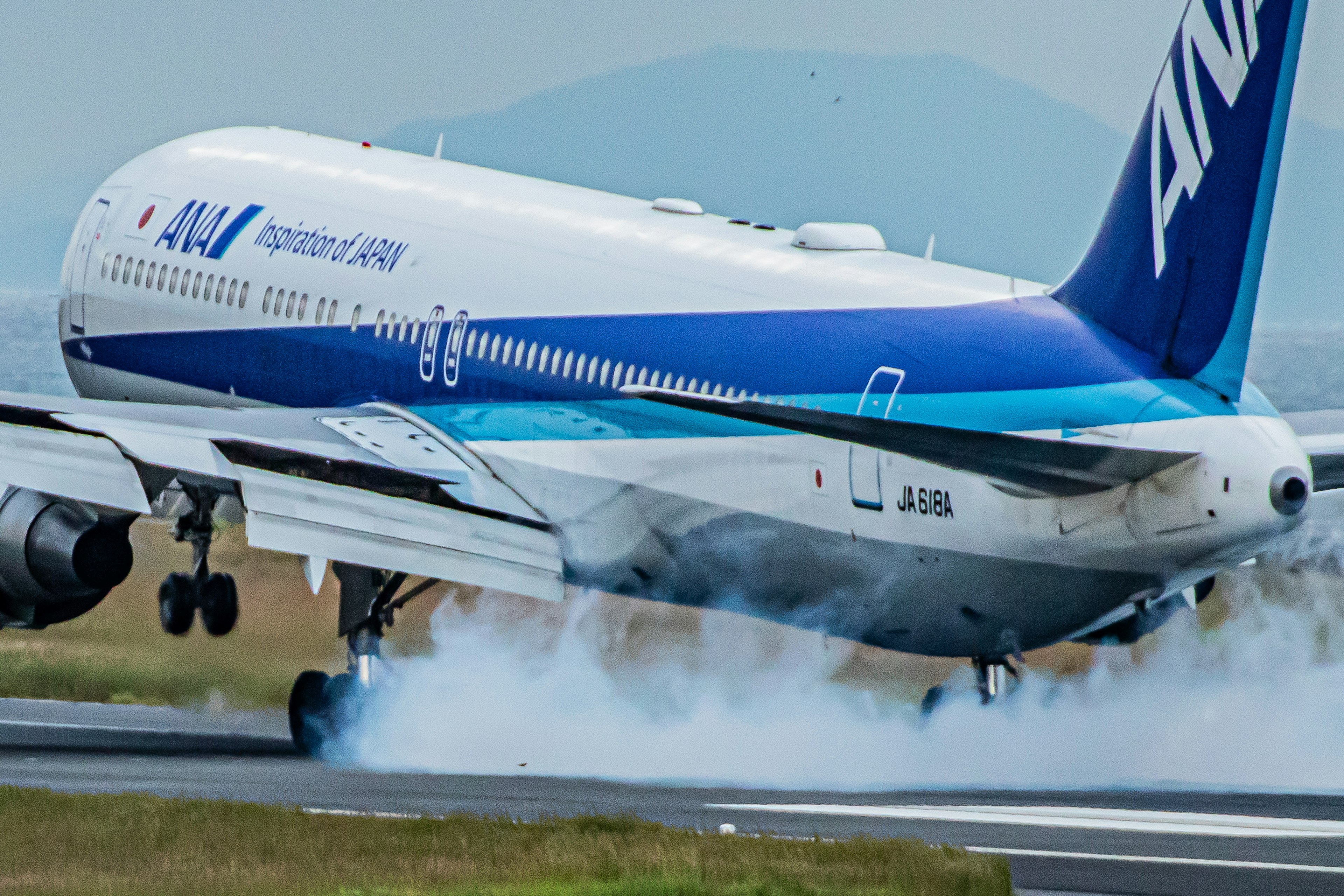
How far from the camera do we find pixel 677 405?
21516 millimetres

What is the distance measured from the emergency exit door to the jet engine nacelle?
26.2 feet

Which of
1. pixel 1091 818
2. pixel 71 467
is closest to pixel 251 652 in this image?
pixel 71 467

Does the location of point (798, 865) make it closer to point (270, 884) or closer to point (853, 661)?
point (270, 884)

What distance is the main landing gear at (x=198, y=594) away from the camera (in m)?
27.1

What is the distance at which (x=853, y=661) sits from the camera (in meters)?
33.8

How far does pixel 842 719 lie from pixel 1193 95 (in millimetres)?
8213

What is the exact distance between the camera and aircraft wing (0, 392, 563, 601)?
23.1m

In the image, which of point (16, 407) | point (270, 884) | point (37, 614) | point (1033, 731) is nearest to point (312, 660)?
point (37, 614)

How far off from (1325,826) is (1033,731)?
164 inches

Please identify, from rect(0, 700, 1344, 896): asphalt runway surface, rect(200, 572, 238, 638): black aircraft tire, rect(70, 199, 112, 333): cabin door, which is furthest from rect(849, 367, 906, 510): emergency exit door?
rect(70, 199, 112, 333): cabin door

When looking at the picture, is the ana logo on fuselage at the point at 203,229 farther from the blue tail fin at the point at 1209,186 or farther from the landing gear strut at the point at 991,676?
the blue tail fin at the point at 1209,186

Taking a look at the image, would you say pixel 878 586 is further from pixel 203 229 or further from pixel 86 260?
pixel 86 260

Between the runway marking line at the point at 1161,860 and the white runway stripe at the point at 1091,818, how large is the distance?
4.59 feet

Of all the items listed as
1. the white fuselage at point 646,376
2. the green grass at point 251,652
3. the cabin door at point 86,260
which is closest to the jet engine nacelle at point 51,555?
the white fuselage at point 646,376
